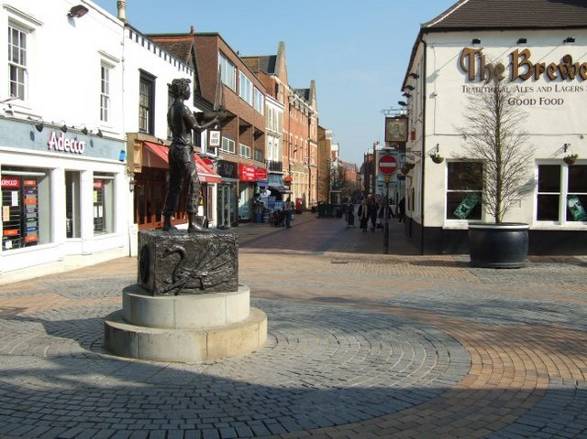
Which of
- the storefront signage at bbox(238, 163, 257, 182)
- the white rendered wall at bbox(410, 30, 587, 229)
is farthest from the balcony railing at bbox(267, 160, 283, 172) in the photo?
the white rendered wall at bbox(410, 30, 587, 229)

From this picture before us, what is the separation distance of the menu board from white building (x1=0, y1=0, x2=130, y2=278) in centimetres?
2

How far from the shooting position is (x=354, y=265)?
15.7 meters

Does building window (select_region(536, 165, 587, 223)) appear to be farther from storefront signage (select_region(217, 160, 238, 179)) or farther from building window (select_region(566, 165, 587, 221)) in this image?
storefront signage (select_region(217, 160, 238, 179))

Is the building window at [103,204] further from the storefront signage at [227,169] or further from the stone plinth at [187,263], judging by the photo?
the storefront signage at [227,169]

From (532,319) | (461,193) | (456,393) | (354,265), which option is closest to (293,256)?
(354,265)

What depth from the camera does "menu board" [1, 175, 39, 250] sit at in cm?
1197

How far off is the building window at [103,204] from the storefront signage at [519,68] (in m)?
11.0

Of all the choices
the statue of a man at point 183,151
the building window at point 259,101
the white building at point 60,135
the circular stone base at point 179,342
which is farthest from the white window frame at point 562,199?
the building window at point 259,101

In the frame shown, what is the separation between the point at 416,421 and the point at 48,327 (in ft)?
16.6

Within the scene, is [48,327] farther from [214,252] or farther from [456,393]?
[456,393]

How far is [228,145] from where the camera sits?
3300cm

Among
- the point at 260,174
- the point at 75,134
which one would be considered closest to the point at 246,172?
the point at 260,174

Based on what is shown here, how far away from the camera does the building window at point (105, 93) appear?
635 inches

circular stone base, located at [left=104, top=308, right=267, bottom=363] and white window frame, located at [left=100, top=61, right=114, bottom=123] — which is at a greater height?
white window frame, located at [left=100, top=61, right=114, bottom=123]
